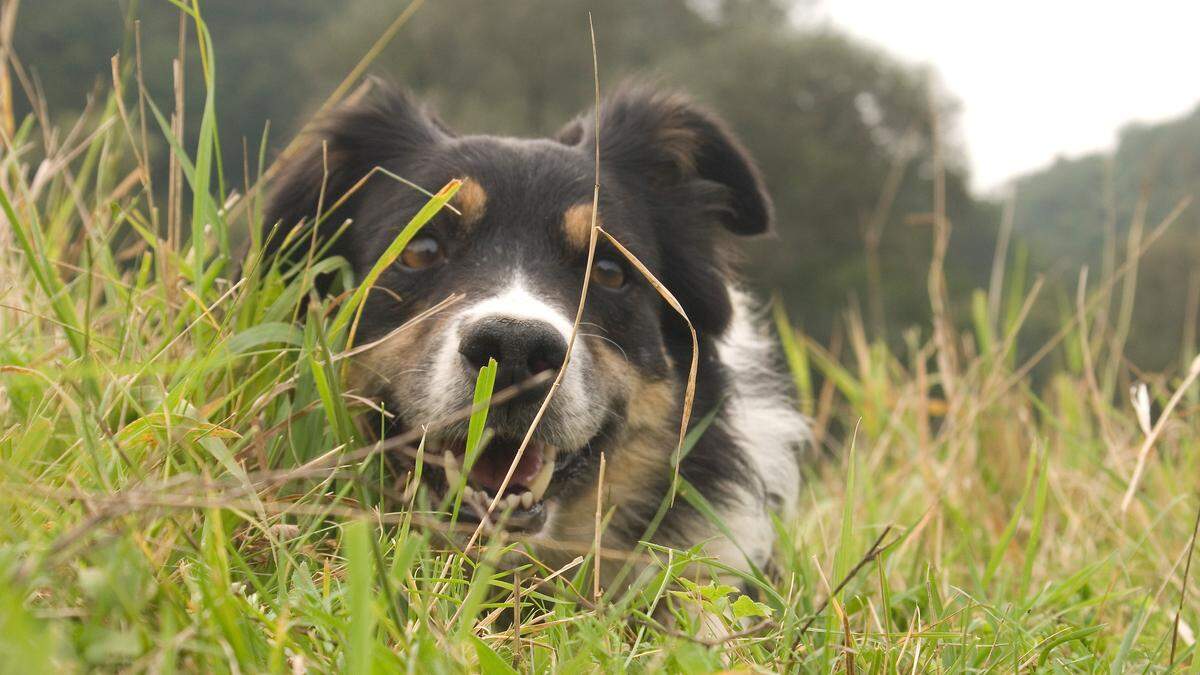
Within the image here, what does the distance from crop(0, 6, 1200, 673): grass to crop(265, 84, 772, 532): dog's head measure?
22cm

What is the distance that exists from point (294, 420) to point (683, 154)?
190 centimetres

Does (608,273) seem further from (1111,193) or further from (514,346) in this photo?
(1111,193)

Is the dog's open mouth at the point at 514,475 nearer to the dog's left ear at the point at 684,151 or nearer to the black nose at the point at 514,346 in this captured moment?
the black nose at the point at 514,346

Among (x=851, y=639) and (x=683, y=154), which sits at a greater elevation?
(x=683, y=154)

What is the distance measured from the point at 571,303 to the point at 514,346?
532mm

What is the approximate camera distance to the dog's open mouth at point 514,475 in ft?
8.53

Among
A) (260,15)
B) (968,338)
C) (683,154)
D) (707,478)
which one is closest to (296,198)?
(683,154)

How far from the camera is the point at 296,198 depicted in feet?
11.2

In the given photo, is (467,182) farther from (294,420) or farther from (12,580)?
(12,580)

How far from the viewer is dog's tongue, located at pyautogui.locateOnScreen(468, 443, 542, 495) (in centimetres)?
265

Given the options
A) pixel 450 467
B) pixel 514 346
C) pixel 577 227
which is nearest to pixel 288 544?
pixel 450 467

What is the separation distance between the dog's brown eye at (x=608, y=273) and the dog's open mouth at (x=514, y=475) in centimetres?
60

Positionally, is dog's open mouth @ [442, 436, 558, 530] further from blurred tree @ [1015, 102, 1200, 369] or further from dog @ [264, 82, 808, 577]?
blurred tree @ [1015, 102, 1200, 369]

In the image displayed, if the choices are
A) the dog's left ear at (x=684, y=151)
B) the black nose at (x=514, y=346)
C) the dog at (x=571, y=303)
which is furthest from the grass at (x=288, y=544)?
the dog's left ear at (x=684, y=151)
